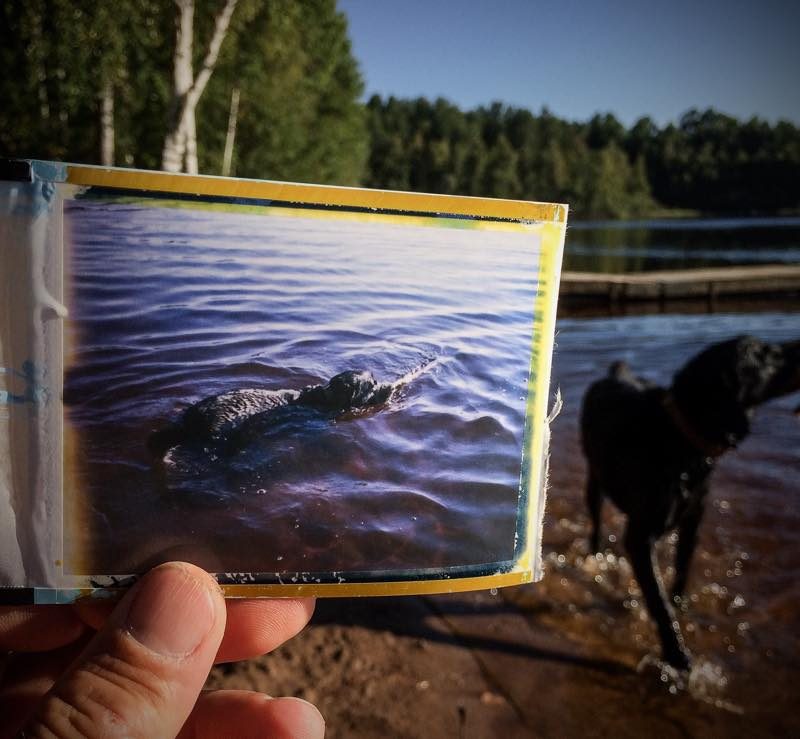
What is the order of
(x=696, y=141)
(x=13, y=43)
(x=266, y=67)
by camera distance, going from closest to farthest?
(x=13, y=43)
(x=266, y=67)
(x=696, y=141)

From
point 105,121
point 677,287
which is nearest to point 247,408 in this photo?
point 105,121

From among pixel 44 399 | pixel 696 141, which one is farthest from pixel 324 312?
pixel 696 141

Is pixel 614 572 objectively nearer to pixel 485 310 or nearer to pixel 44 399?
pixel 485 310

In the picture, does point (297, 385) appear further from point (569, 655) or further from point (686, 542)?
point (686, 542)

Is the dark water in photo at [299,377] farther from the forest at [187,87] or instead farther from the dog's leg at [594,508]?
the dog's leg at [594,508]

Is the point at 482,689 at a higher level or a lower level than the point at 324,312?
lower

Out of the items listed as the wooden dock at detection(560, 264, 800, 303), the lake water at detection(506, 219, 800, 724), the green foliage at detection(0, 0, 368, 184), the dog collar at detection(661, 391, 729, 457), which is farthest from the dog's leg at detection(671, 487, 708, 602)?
the wooden dock at detection(560, 264, 800, 303)

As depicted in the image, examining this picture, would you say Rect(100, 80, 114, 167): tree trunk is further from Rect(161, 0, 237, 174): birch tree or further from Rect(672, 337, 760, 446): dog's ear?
Rect(672, 337, 760, 446): dog's ear
